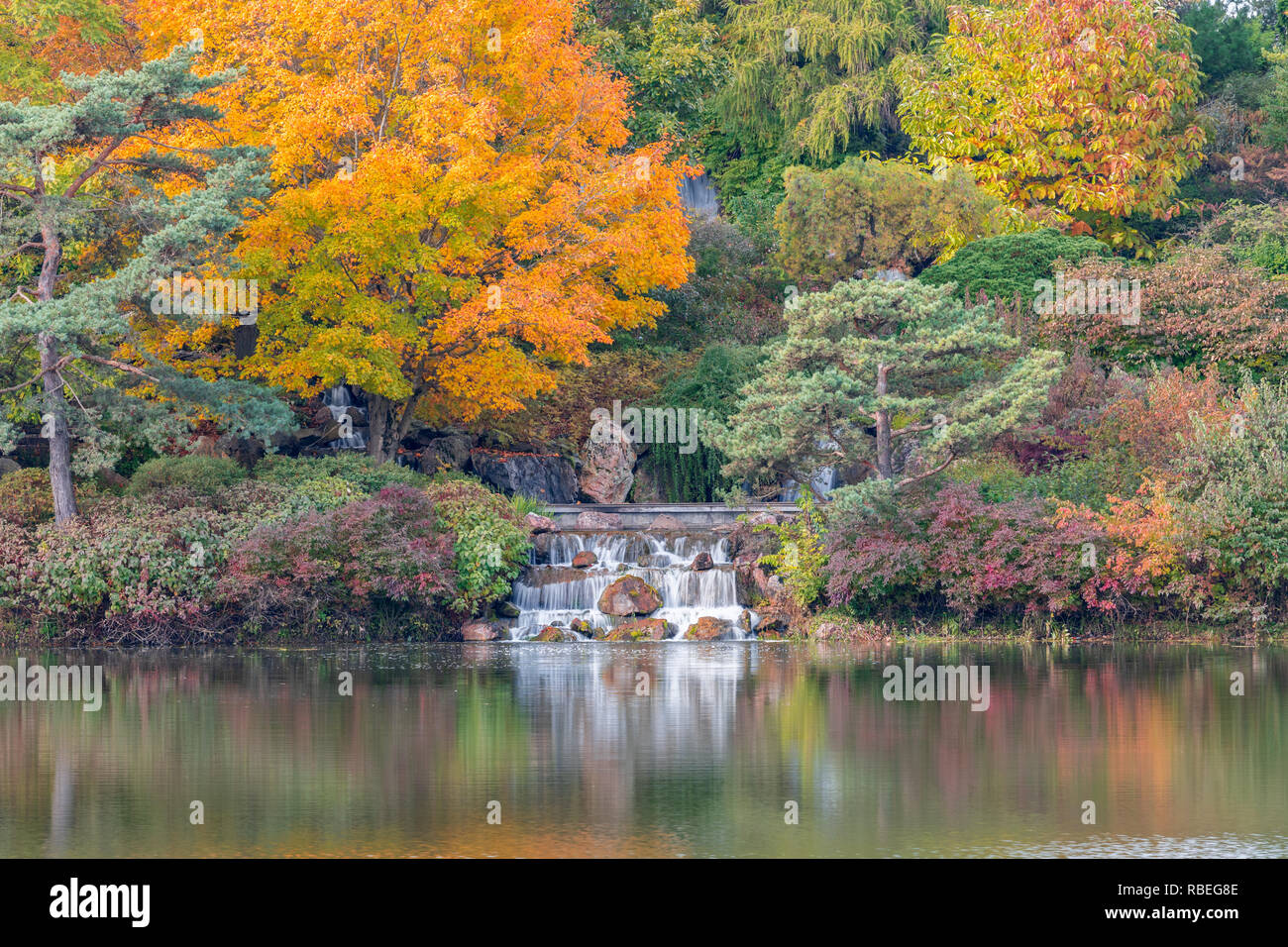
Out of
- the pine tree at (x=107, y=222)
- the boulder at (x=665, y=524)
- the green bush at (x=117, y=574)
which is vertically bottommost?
the green bush at (x=117, y=574)

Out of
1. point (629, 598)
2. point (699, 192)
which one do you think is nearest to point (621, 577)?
point (629, 598)

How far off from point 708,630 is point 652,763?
524 inches

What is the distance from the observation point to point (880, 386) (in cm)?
2720

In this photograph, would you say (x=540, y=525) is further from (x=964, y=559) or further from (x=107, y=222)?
(x=107, y=222)

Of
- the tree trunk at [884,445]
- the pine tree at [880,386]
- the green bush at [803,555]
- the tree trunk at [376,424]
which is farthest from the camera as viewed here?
the tree trunk at [376,424]

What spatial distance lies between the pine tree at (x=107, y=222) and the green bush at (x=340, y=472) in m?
1.94

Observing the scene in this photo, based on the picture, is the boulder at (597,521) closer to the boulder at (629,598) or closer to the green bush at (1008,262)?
the boulder at (629,598)

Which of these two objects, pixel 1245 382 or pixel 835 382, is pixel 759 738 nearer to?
pixel 835 382

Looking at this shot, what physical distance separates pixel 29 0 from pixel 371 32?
685cm

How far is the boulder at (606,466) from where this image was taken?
3488cm

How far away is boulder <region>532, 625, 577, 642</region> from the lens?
26766mm

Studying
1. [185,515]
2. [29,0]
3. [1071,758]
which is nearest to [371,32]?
[29,0]

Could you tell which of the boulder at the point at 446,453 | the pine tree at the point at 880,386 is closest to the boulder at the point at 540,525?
the pine tree at the point at 880,386

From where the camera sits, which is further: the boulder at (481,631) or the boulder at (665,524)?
the boulder at (665,524)
